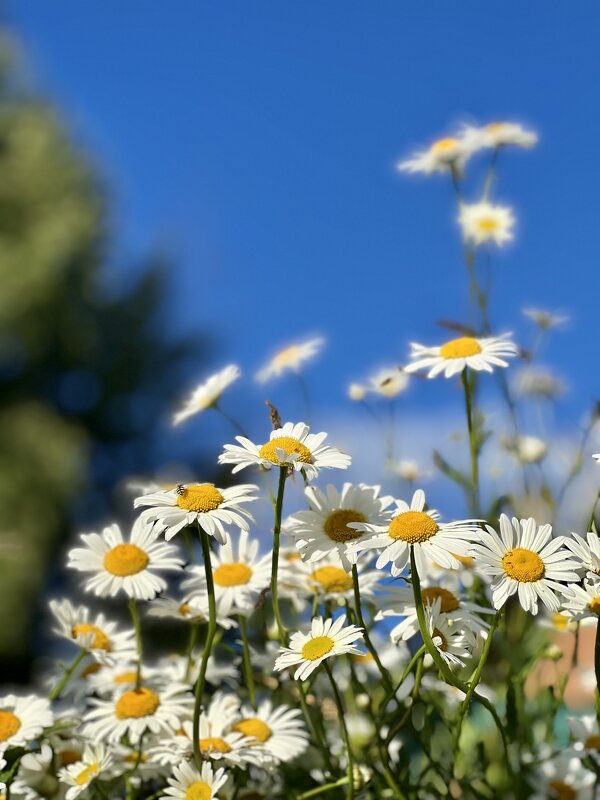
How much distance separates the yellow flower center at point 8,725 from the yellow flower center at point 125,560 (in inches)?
4.1

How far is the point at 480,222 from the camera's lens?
3.18 feet

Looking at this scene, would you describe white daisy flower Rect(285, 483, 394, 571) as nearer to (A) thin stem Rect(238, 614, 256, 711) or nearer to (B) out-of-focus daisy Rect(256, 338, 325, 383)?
(A) thin stem Rect(238, 614, 256, 711)

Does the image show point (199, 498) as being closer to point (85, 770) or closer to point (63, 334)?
point (85, 770)

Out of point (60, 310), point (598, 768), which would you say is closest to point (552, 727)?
point (598, 768)

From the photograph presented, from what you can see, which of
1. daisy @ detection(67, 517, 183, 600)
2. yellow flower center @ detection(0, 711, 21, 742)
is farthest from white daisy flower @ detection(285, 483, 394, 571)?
yellow flower center @ detection(0, 711, 21, 742)

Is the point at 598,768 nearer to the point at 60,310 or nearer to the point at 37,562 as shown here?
the point at 37,562

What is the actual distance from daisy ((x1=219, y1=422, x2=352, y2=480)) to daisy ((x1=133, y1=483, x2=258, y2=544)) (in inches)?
0.6

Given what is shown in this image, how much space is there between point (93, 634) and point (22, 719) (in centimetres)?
7

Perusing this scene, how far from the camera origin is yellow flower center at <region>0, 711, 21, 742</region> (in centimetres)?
60

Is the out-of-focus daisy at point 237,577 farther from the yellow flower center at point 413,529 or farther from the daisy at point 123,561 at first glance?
the yellow flower center at point 413,529

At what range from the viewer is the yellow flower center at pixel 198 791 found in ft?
1.76

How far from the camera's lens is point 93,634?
2.11ft

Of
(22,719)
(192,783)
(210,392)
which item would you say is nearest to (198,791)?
(192,783)

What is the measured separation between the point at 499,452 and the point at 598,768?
1.41ft
